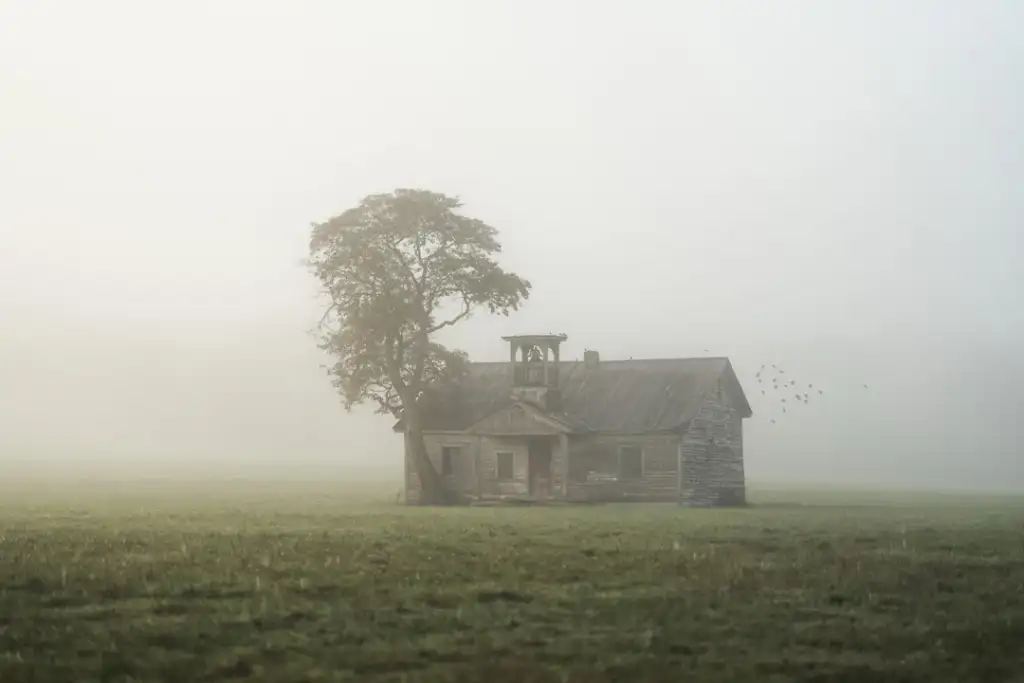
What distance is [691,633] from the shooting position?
1173cm

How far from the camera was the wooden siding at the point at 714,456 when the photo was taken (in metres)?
27.5

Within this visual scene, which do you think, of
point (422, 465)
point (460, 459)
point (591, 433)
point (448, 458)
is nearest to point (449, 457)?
point (448, 458)

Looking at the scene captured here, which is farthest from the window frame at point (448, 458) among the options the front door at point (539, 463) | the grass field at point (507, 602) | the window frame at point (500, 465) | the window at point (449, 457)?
the grass field at point (507, 602)

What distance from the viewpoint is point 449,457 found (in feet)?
93.7

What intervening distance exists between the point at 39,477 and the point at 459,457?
11.3m

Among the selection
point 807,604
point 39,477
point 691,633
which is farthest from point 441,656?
point 39,477

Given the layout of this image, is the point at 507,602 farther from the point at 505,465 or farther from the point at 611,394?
the point at 611,394

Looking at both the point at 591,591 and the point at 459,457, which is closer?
the point at 591,591

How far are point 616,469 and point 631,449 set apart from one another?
1.74ft

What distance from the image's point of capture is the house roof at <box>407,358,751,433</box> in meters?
27.9

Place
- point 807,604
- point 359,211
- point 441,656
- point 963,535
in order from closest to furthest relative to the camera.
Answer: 1. point 441,656
2. point 807,604
3. point 963,535
4. point 359,211

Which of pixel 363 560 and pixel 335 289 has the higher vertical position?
pixel 335 289

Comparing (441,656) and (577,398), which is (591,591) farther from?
(577,398)

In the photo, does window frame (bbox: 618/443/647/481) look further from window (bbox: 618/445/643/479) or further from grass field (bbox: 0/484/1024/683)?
grass field (bbox: 0/484/1024/683)
